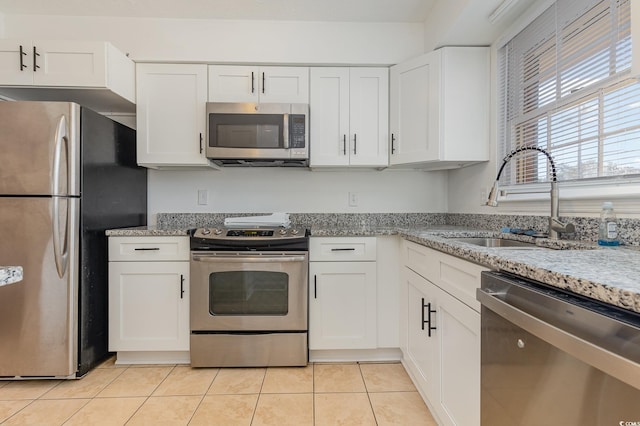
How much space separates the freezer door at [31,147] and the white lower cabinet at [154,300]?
61 cm

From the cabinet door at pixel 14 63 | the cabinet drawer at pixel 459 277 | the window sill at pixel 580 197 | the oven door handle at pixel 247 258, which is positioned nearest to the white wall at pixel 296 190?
the oven door handle at pixel 247 258

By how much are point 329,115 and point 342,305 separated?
136 cm

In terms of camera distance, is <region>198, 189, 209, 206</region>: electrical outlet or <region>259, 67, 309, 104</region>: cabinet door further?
<region>198, 189, 209, 206</region>: electrical outlet

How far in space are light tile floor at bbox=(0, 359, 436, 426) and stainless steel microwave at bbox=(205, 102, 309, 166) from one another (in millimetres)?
1440

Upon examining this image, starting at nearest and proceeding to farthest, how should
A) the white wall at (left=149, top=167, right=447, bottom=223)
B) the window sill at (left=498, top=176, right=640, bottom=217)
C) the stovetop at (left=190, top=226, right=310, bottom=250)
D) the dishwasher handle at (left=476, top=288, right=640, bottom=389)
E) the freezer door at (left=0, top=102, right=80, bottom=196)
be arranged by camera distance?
1. the dishwasher handle at (left=476, top=288, right=640, bottom=389)
2. the window sill at (left=498, top=176, right=640, bottom=217)
3. the freezer door at (left=0, top=102, right=80, bottom=196)
4. the stovetop at (left=190, top=226, right=310, bottom=250)
5. the white wall at (left=149, top=167, right=447, bottom=223)

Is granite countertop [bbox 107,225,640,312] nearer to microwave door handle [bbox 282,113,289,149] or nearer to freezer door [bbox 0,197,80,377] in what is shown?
microwave door handle [bbox 282,113,289,149]

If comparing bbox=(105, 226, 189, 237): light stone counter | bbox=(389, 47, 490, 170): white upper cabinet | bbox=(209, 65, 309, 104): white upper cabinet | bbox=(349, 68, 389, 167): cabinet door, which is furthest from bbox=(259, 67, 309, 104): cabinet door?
bbox=(105, 226, 189, 237): light stone counter

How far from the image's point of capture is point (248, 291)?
2.01 m

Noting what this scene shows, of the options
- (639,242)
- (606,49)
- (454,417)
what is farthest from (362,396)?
(606,49)

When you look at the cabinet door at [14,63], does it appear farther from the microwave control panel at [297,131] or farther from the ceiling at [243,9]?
the microwave control panel at [297,131]

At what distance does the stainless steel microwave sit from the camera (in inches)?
84.8

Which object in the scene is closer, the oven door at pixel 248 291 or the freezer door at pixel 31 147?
the freezer door at pixel 31 147

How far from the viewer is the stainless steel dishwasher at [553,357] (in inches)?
22.0

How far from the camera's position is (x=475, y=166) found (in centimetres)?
229
